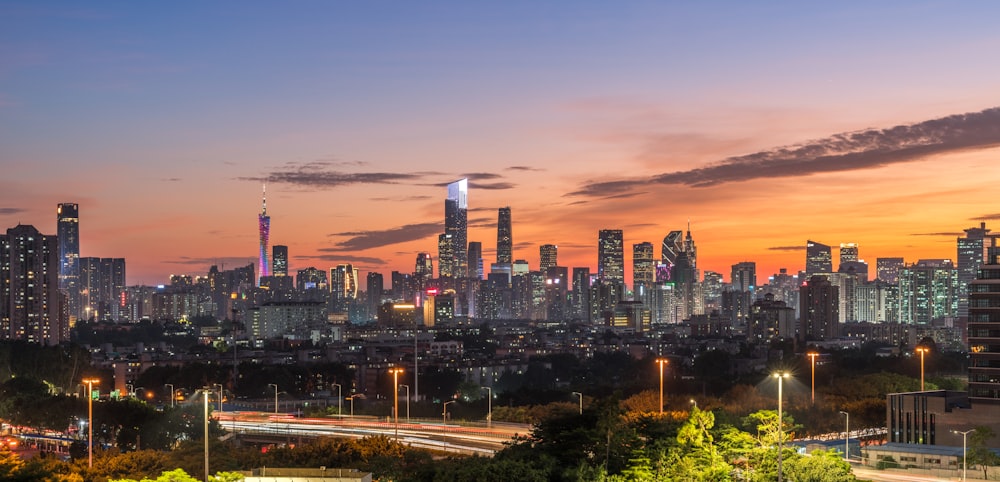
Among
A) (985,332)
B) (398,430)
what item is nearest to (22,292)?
(398,430)

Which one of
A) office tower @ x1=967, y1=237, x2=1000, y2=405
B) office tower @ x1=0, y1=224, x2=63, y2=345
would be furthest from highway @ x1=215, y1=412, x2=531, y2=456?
office tower @ x1=0, y1=224, x2=63, y2=345

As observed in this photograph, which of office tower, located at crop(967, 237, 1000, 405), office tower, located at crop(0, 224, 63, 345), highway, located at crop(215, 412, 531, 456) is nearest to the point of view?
highway, located at crop(215, 412, 531, 456)

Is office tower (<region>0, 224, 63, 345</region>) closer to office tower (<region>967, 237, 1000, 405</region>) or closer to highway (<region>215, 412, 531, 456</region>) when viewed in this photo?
highway (<region>215, 412, 531, 456</region>)

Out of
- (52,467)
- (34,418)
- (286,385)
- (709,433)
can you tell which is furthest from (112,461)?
(286,385)

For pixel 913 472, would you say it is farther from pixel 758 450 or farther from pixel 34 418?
pixel 34 418

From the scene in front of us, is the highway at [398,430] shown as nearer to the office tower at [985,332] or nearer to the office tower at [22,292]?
the office tower at [985,332]

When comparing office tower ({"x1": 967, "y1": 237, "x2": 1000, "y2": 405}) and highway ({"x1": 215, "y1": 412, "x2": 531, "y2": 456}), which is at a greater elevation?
office tower ({"x1": 967, "y1": 237, "x2": 1000, "y2": 405})

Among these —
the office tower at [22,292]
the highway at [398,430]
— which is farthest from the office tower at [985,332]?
the office tower at [22,292]

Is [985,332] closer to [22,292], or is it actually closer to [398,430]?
[398,430]
